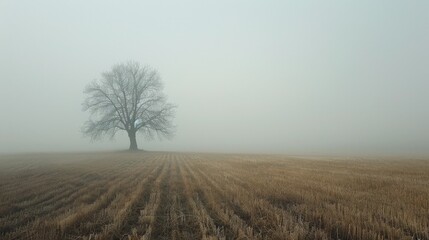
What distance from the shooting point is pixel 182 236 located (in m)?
5.79

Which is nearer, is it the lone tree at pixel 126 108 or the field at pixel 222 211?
the field at pixel 222 211

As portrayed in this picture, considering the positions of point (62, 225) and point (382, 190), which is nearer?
point (62, 225)

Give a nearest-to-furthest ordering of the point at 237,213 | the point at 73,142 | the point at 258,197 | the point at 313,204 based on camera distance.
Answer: the point at 237,213 < the point at 313,204 < the point at 258,197 < the point at 73,142

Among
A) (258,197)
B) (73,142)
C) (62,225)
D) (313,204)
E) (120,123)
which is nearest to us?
(62,225)

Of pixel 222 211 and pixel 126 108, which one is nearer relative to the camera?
pixel 222 211

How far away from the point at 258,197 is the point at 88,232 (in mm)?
4720

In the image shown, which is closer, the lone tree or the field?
the field

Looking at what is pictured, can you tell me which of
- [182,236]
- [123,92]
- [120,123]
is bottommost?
[182,236]

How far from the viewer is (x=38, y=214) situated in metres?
7.56

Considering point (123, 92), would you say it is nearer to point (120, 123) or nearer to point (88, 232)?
point (120, 123)

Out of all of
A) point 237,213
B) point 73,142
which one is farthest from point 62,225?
point 73,142

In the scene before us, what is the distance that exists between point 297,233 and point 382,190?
545 cm

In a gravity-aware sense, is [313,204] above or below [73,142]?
below

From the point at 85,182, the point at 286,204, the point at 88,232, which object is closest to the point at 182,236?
the point at 88,232
